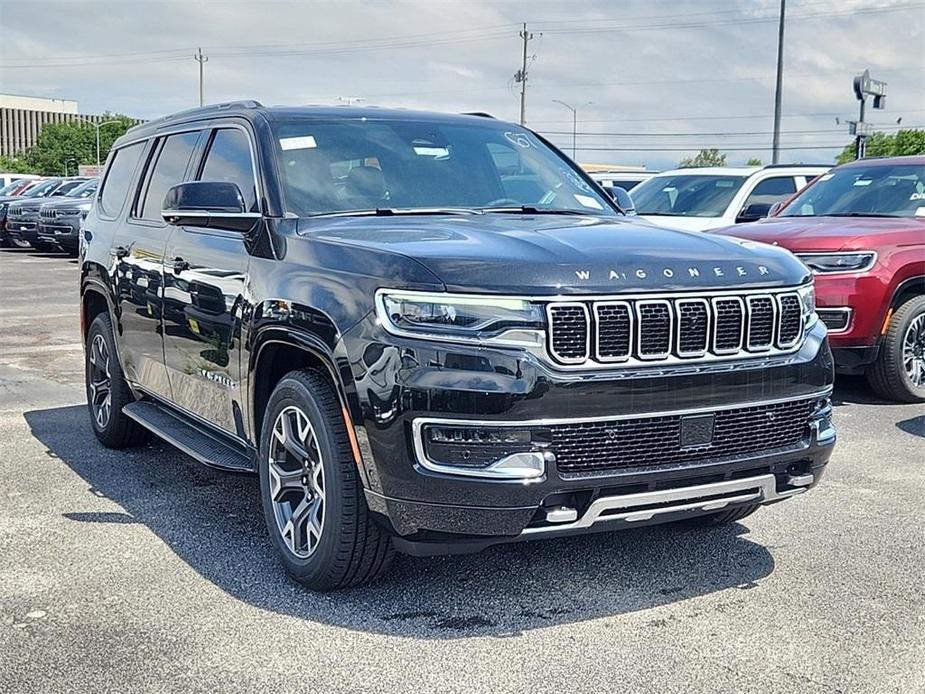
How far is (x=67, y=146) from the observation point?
421ft

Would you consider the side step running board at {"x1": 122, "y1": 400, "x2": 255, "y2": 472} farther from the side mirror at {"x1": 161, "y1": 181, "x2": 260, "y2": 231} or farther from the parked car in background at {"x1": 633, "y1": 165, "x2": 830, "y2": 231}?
the parked car in background at {"x1": 633, "y1": 165, "x2": 830, "y2": 231}

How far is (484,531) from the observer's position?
374 centimetres

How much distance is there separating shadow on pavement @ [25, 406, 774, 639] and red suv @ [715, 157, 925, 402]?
Answer: 326 cm

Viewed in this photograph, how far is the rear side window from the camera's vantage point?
667 cm

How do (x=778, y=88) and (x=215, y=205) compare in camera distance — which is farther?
(x=778, y=88)

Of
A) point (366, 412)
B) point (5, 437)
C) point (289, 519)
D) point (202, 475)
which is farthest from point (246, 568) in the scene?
point (5, 437)

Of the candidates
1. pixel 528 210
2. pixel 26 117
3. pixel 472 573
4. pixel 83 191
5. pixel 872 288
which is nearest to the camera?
pixel 472 573

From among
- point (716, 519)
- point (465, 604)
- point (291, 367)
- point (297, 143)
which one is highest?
point (297, 143)

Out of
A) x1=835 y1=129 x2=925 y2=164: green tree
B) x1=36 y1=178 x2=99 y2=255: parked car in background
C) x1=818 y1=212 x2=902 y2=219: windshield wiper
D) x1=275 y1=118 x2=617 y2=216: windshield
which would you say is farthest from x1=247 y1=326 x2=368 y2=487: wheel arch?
x1=835 y1=129 x2=925 y2=164: green tree

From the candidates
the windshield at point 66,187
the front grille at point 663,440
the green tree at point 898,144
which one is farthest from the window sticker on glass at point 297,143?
the green tree at point 898,144

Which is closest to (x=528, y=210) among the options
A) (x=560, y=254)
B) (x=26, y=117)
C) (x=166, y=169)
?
(x=560, y=254)

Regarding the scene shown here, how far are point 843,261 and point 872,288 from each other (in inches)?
10.9

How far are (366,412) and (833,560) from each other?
221 cm

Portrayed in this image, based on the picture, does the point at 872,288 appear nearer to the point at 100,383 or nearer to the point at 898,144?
the point at 100,383
